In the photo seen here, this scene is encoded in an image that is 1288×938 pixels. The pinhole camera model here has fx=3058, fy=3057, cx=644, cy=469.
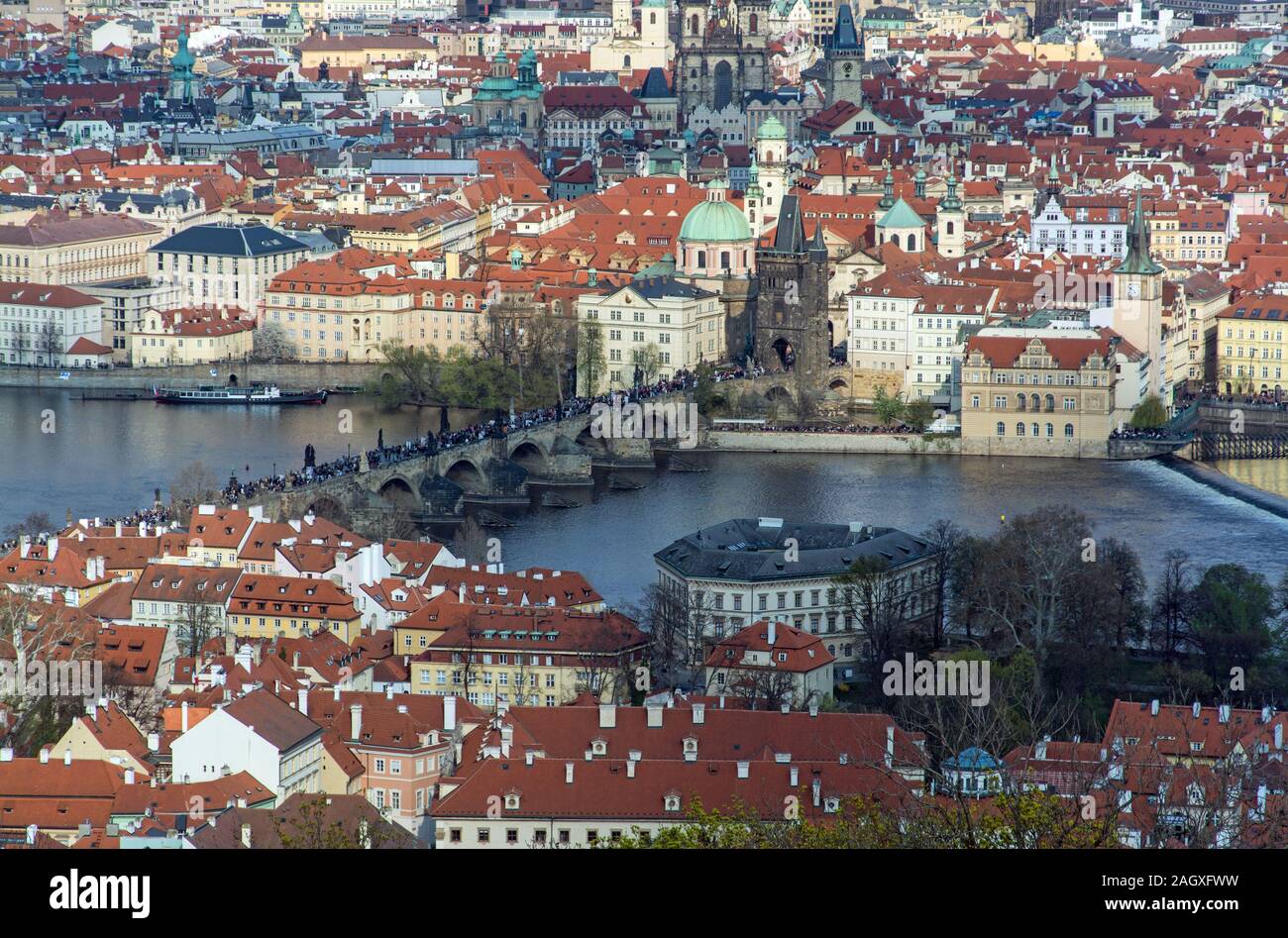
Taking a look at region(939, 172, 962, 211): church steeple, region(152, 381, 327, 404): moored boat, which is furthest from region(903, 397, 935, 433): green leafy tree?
region(939, 172, 962, 211): church steeple

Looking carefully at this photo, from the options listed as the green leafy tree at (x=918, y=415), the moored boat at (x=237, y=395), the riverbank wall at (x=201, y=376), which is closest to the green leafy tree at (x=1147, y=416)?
the green leafy tree at (x=918, y=415)

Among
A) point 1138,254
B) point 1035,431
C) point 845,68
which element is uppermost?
point 845,68

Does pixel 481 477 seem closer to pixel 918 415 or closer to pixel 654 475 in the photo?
pixel 654 475

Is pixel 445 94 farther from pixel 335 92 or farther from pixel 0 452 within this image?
pixel 0 452

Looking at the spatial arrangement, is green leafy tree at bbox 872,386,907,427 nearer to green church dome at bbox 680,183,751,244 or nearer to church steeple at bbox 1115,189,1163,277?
church steeple at bbox 1115,189,1163,277

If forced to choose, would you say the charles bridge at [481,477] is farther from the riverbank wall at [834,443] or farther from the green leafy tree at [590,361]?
the green leafy tree at [590,361]

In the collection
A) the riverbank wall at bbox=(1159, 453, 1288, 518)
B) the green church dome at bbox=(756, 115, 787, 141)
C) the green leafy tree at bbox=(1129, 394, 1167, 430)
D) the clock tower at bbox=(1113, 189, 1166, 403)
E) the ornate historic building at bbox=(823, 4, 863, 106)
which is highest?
the ornate historic building at bbox=(823, 4, 863, 106)

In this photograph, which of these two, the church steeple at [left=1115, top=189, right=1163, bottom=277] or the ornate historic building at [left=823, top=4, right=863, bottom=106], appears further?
the ornate historic building at [left=823, top=4, right=863, bottom=106]

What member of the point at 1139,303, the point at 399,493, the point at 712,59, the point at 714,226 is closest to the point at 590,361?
the point at 714,226
